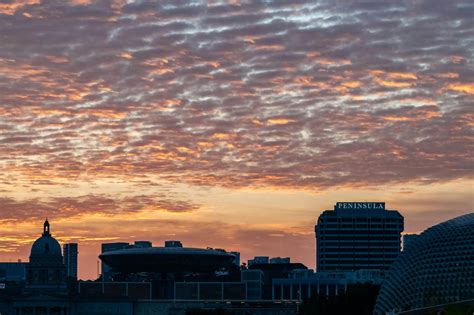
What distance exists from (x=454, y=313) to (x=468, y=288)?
6980 cm

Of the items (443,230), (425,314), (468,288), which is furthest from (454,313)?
(443,230)

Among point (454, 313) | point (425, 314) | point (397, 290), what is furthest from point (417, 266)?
point (454, 313)

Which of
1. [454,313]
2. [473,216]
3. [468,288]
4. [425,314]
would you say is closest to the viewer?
[454,313]

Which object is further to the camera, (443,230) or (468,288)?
(443,230)

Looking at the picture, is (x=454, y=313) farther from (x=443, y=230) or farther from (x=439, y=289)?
(x=443, y=230)

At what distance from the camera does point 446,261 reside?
7539 inches

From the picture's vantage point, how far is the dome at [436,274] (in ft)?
609

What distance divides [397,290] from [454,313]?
76365 millimetres

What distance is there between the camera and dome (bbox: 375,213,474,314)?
18575cm

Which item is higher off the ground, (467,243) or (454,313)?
(467,243)

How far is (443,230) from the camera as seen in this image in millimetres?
199625

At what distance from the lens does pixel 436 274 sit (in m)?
191

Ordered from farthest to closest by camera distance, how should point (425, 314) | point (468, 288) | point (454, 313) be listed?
point (468, 288) → point (425, 314) → point (454, 313)

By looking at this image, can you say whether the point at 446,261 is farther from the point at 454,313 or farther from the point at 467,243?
the point at 454,313
